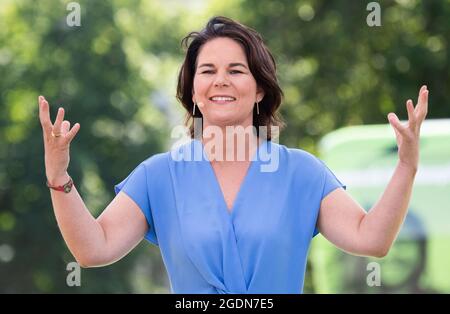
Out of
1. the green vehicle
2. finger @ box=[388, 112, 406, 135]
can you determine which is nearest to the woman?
finger @ box=[388, 112, 406, 135]

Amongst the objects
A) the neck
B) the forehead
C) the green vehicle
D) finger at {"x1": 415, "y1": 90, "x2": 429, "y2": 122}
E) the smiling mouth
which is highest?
the forehead

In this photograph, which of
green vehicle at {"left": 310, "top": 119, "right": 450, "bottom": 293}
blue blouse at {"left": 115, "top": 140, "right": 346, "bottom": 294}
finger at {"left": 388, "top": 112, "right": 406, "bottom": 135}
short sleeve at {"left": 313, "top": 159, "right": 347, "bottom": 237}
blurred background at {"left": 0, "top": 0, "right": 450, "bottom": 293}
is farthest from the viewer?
blurred background at {"left": 0, "top": 0, "right": 450, "bottom": 293}

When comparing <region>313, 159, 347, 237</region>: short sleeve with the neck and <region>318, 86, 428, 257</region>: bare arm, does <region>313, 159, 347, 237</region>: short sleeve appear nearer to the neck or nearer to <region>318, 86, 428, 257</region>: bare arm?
<region>318, 86, 428, 257</region>: bare arm

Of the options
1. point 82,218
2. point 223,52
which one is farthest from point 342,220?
point 82,218

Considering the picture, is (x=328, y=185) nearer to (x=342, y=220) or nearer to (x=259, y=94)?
(x=342, y=220)

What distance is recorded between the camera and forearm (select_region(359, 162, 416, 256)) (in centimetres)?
265

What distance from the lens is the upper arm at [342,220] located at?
2.74m

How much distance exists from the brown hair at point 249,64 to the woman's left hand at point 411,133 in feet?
1.46

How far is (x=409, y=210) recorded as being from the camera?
1088cm

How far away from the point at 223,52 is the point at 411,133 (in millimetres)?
580

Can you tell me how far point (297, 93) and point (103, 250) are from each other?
1489cm

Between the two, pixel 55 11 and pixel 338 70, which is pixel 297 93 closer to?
pixel 338 70

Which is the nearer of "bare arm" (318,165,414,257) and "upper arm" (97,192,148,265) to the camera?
"bare arm" (318,165,414,257)

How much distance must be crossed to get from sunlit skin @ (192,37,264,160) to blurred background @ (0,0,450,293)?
29.2 feet
